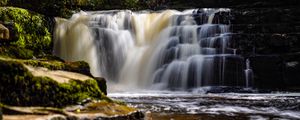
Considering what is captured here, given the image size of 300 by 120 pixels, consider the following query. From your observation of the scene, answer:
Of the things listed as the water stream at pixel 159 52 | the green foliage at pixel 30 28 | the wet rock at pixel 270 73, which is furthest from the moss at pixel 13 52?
the wet rock at pixel 270 73

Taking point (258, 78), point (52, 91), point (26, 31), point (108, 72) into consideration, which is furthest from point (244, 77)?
point (52, 91)

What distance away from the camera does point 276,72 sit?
53.5 ft

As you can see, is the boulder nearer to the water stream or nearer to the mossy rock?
the mossy rock

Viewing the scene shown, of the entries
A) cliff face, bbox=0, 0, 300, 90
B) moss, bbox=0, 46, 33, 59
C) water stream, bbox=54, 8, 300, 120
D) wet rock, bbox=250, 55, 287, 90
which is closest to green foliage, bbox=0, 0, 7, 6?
cliff face, bbox=0, 0, 300, 90

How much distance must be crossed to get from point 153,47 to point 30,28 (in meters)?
5.25

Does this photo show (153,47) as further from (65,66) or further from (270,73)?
(65,66)

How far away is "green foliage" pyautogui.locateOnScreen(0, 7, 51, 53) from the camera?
1823 cm

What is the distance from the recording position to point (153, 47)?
18812 mm

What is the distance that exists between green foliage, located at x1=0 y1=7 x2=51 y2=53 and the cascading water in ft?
2.19

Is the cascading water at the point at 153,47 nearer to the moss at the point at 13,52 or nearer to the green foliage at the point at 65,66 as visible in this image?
the moss at the point at 13,52

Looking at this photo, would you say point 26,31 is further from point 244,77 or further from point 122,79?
point 244,77

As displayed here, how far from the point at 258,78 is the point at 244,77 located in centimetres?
51

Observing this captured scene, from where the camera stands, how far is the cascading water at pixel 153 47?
16484 millimetres

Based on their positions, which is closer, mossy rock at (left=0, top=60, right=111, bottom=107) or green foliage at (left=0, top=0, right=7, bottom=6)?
mossy rock at (left=0, top=60, right=111, bottom=107)
